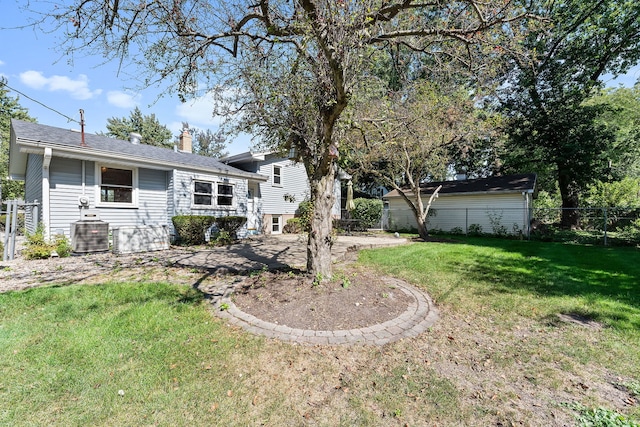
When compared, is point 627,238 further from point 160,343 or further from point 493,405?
point 160,343

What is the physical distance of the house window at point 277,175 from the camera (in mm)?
15422

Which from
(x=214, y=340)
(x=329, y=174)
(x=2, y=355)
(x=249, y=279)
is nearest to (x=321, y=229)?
(x=329, y=174)

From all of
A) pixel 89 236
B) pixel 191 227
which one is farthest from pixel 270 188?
pixel 89 236

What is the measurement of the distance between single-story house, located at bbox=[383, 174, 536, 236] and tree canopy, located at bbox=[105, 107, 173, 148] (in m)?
Result: 30.9

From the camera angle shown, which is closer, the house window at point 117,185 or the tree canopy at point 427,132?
the house window at point 117,185

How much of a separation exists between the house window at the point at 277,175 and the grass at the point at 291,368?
1125cm

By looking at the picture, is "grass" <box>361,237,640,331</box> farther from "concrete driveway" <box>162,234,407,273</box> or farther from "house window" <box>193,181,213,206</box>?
"house window" <box>193,181,213,206</box>

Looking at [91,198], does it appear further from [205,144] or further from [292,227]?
[205,144]

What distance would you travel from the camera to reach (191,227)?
10.1 m

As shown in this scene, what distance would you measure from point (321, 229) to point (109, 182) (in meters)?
8.62

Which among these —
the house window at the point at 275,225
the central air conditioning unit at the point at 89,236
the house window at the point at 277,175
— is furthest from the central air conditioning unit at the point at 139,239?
the house window at the point at 277,175

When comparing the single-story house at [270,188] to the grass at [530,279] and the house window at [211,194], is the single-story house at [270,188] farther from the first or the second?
the grass at [530,279]

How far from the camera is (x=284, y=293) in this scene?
14.9 ft

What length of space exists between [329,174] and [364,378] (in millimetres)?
3388
